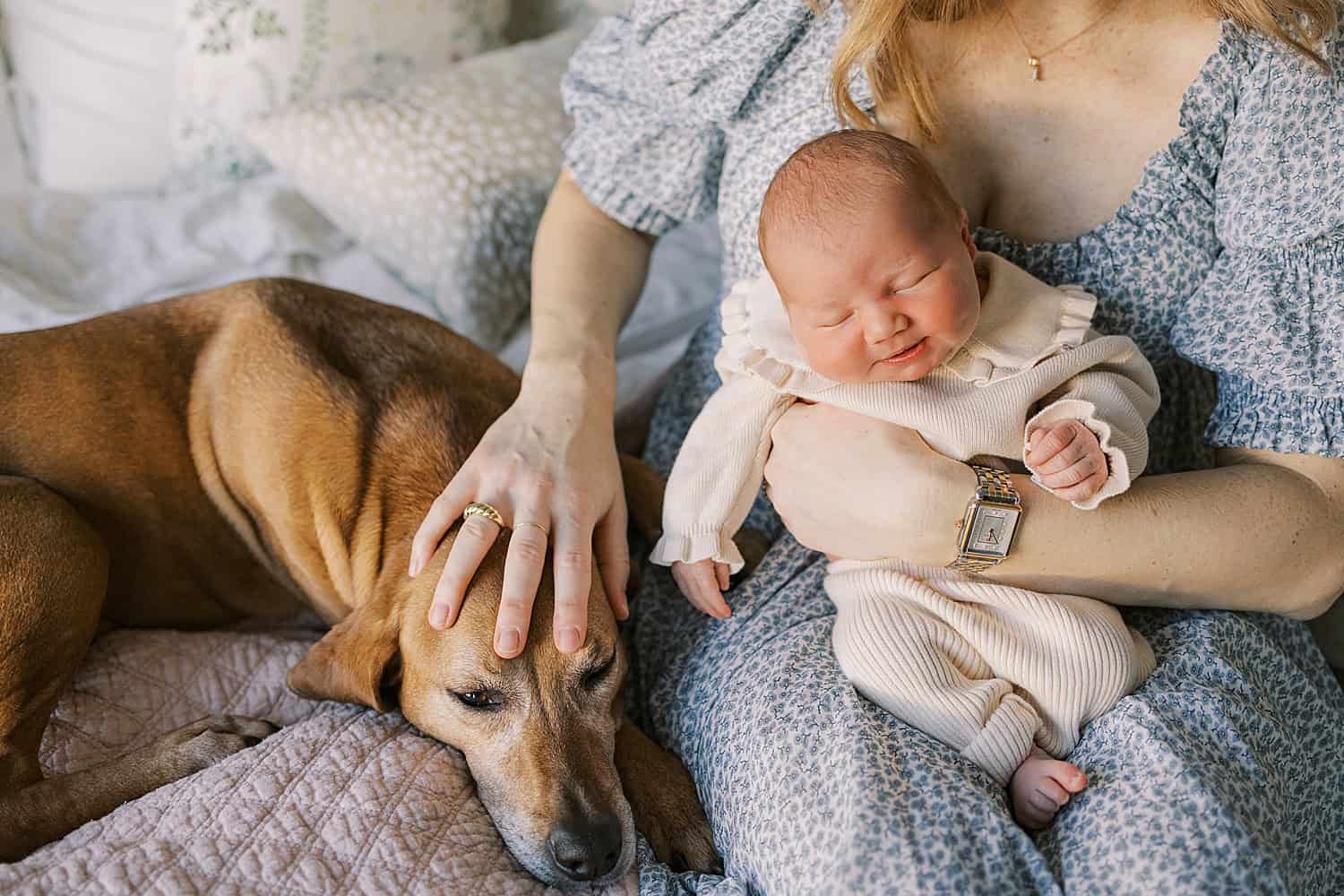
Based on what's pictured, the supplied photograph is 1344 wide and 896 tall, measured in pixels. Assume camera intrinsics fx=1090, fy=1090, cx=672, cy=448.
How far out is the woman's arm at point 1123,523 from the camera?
1.27 m

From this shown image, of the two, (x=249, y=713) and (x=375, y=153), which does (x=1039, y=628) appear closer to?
(x=249, y=713)

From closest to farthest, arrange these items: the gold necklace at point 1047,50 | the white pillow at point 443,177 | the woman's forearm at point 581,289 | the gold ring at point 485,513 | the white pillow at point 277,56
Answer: the gold ring at point 485,513
the gold necklace at point 1047,50
the woman's forearm at point 581,289
the white pillow at point 443,177
the white pillow at point 277,56

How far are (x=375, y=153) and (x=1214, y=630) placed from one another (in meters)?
1.81

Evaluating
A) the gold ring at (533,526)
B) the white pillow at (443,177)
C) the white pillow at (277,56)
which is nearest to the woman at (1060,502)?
the gold ring at (533,526)

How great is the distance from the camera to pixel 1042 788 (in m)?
1.16

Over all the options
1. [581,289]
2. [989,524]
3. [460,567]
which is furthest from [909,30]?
[460,567]

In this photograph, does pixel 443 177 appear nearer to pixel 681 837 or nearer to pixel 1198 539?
pixel 681 837

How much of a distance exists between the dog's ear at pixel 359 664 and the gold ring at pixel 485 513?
6.6 inches

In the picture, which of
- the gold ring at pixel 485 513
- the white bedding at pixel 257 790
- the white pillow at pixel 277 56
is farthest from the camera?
the white pillow at pixel 277 56

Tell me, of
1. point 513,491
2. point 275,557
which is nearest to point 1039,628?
point 513,491

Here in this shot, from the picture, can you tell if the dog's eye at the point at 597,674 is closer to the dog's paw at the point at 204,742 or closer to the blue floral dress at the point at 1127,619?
the blue floral dress at the point at 1127,619

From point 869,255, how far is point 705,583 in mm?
504

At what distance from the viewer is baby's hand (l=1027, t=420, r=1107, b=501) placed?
120 centimetres

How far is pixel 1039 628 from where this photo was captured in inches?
49.0
